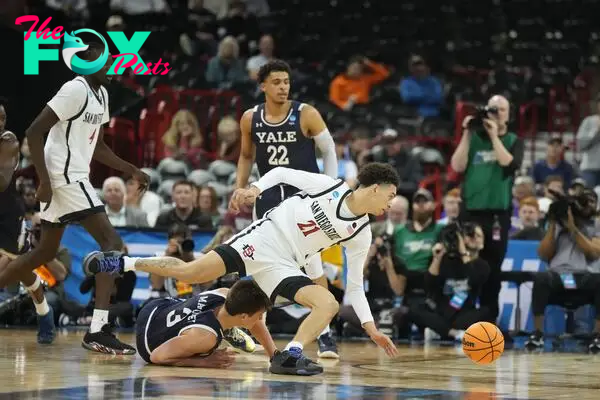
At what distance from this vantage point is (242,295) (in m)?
8.63

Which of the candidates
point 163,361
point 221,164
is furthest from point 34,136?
point 221,164

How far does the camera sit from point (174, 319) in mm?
8734

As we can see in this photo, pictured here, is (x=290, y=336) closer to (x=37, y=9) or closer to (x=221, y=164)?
(x=221, y=164)

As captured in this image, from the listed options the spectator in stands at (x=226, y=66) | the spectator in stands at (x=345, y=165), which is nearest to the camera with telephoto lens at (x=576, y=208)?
the spectator in stands at (x=345, y=165)

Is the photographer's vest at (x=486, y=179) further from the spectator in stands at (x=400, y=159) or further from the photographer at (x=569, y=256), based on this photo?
the spectator in stands at (x=400, y=159)

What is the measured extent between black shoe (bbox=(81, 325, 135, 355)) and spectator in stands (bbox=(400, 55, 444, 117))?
10264 millimetres

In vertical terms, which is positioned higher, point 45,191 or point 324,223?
point 45,191

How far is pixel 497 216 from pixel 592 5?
9.70m

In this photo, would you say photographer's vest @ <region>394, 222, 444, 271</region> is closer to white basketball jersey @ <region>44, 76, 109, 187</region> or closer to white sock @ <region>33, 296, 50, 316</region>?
white sock @ <region>33, 296, 50, 316</region>

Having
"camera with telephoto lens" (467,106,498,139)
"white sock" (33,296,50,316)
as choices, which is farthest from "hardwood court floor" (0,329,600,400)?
"camera with telephoto lens" (467,106,498,139)

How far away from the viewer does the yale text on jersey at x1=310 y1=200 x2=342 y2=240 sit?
867cm

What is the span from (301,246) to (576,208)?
4.86m

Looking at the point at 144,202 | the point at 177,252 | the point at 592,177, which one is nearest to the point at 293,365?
the point at 177,252

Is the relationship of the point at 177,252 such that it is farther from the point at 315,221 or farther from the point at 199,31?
the point at 199,31
